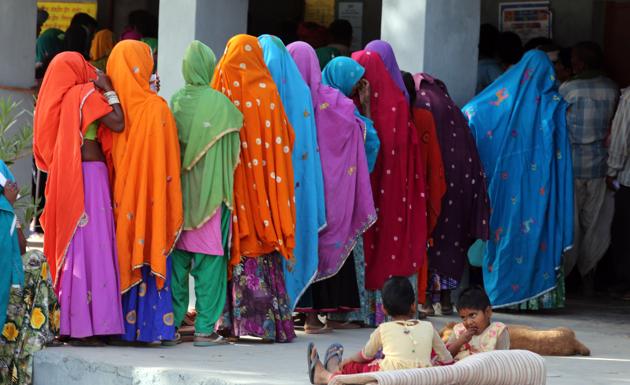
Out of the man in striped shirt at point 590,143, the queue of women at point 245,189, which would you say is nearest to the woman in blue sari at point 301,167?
the queue of women at point 245,189

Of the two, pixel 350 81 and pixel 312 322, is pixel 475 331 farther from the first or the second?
pixel 350 81

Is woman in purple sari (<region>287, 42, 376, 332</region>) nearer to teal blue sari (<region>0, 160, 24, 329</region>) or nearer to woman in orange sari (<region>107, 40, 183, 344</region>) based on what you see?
woman in orange sari (<region>107, 40, 183, 344</region>)

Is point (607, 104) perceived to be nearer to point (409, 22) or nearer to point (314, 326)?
point (409, 22)

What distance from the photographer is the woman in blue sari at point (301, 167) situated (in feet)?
25.4

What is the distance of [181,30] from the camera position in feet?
29.8

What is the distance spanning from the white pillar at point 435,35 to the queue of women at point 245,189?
0.96 ft

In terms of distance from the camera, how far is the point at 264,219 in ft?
24.2

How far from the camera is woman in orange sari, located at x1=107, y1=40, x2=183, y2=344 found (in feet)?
23.1

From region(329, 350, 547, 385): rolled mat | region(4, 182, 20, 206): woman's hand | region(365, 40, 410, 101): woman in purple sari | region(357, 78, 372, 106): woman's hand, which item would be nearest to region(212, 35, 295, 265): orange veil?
region(357, 78, 372, 106): woman's hand

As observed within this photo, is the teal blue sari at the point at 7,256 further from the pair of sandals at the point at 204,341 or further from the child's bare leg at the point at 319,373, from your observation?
the child's bare leg at the point at 319,373

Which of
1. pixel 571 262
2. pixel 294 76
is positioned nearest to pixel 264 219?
pixel 294 76

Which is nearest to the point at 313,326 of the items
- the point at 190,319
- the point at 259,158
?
the point at 190,319

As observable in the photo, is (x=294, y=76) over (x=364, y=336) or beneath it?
over

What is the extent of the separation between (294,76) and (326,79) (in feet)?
1.74
